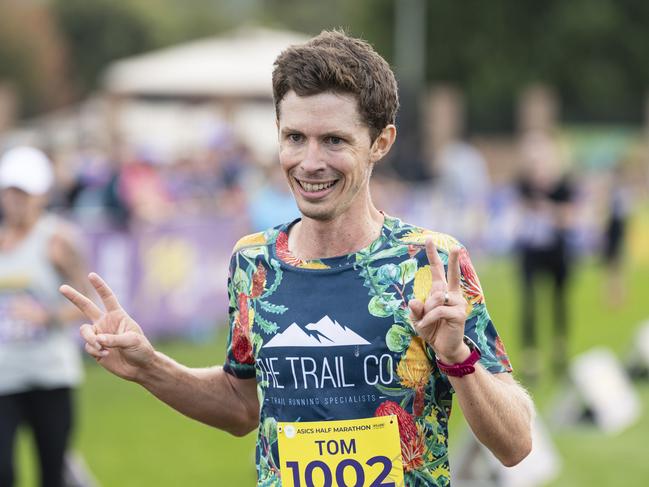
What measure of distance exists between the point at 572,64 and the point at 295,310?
46.7 metres

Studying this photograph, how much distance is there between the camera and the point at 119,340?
366 cm

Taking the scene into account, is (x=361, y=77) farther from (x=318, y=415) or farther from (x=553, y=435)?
(x=553, y=435)

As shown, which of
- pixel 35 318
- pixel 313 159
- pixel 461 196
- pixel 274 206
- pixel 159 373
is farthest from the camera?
pixel 461 196

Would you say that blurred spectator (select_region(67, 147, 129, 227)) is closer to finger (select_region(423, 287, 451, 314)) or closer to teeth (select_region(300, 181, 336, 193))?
teeth (select_region(300, 181, 336, 193))

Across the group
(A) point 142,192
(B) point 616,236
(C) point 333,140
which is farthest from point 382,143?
(B) point 616,236

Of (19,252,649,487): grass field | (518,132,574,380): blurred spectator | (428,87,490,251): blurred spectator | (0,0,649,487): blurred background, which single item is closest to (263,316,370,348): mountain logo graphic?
(0,0,649,487): blurred background

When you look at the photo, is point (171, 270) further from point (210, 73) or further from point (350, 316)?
point (210, 73)

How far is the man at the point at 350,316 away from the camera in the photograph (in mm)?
3471

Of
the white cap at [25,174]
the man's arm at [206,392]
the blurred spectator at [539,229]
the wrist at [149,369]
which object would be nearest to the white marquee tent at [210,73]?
the blurred spectator at [539,229]

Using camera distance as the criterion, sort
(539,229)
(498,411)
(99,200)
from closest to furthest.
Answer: (498,411), (539,229), (99,200)

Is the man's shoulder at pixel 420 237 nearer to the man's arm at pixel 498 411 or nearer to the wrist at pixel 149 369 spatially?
the man's arm at pixel 498 411

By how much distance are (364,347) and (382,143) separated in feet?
1.86

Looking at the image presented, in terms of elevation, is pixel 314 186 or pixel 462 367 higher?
pixel 314 186

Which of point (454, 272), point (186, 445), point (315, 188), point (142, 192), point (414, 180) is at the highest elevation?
point (414, 180)
